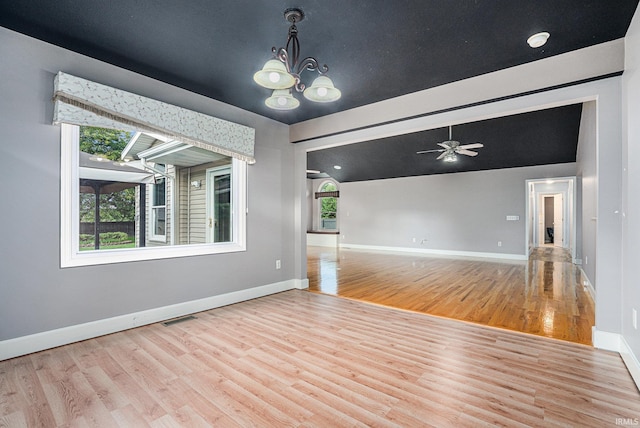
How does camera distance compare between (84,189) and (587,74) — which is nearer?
(587,74)

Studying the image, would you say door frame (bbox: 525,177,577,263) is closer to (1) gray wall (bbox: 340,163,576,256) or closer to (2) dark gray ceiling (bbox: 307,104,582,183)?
(1) gray wall (bbox: 340,163,576,256)

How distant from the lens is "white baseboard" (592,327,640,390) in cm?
227

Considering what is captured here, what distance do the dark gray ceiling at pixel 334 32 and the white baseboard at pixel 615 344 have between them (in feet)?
8.06

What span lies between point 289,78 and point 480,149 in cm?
642

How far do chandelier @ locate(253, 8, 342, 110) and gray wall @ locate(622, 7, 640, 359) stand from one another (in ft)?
6.95

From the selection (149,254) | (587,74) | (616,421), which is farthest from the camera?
(149,254)

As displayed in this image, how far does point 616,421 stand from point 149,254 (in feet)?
12.7

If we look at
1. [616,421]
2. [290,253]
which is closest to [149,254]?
[290,253]

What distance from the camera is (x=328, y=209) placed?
39.9 feet

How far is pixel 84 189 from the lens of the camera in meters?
2.91

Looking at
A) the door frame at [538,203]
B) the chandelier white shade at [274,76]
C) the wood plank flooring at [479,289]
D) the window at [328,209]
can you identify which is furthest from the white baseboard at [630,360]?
the window at [328,209]

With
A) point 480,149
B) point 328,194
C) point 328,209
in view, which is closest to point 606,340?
point 480,149

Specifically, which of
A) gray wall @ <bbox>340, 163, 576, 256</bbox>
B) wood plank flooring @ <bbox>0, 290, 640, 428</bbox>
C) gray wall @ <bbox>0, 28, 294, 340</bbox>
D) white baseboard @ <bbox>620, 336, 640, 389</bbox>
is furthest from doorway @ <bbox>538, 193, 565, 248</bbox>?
gray wall @ <bbox>0, 28, 294, 340</bbox>

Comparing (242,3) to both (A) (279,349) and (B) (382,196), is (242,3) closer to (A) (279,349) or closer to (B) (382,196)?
(A) (279,349)
